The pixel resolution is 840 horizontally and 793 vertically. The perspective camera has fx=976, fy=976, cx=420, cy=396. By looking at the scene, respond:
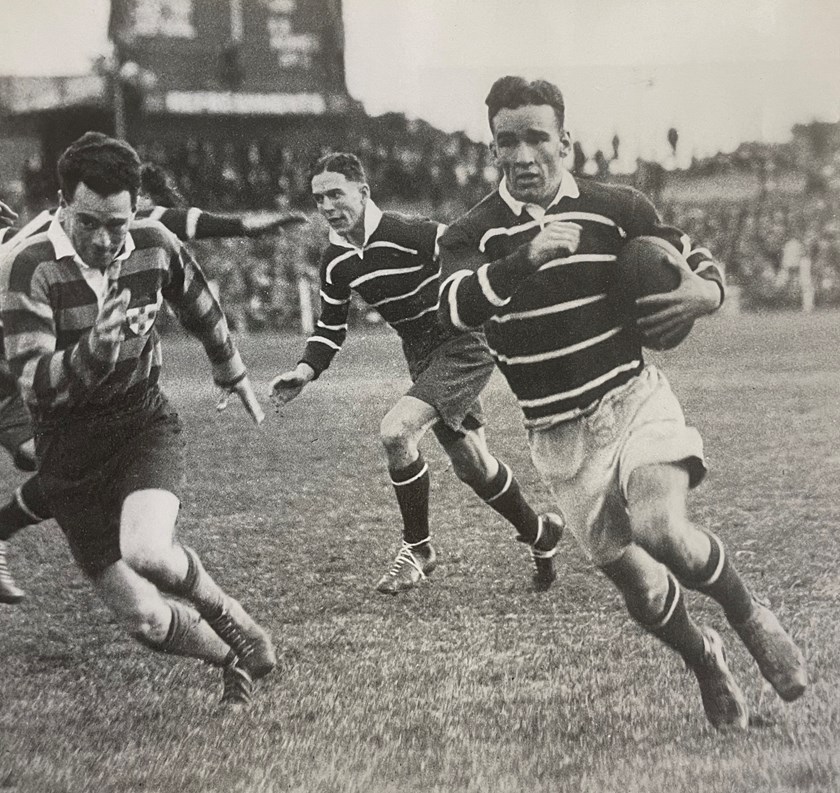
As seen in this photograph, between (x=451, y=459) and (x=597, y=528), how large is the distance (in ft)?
1.59

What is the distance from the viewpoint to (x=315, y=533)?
2859 mm

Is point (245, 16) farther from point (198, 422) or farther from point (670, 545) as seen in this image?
point (670, 545)

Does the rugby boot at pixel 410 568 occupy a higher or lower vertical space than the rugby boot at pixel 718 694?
higher

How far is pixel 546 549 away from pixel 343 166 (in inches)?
48.7

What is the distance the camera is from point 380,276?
111 inches

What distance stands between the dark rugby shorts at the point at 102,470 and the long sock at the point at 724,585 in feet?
4.71

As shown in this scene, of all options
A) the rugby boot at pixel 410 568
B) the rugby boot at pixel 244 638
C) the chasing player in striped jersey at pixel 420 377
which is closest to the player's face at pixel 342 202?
the chasing player in striped jersey at pixel 420 377

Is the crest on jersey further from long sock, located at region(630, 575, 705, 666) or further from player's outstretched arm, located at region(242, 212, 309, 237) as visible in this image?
long sock, located at region(630, 575, 705, 666)

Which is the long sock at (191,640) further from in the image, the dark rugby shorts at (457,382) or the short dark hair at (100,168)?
the short dark hair at (100,168)

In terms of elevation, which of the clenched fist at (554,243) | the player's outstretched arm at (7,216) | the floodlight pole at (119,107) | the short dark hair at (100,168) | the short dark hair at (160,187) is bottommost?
the clenched fist at (554,243)

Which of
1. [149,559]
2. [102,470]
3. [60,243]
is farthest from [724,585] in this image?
[60,243]

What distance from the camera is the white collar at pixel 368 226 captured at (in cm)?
280

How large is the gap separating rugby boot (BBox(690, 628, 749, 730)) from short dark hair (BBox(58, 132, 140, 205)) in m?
1.97

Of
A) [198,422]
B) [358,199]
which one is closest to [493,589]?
[198,422]
